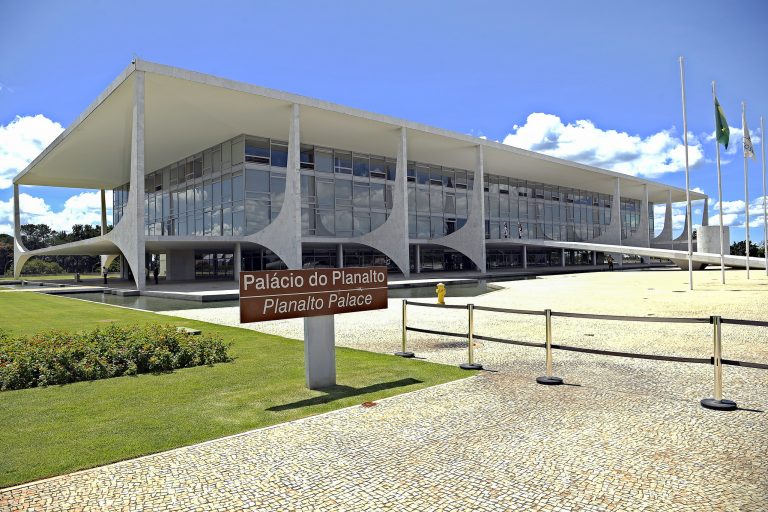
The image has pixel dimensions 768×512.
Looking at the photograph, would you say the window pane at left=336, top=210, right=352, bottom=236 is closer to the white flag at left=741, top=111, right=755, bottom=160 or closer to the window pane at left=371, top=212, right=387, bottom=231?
the window pane at left=371, top=212, right=387, bottom=231

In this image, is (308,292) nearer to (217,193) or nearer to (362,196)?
(217,193)

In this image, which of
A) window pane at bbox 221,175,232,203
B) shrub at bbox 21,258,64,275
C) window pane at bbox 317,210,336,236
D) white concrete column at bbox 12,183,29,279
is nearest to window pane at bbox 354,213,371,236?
window pane at bbox 317,210,336,236

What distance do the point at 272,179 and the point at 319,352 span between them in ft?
117

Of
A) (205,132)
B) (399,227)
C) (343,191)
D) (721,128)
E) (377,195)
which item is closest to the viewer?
(721,128)

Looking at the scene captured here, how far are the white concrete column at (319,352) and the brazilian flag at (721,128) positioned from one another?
28967mm

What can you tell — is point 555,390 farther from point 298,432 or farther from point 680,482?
point 298,432

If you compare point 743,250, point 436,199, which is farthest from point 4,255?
point 743,250

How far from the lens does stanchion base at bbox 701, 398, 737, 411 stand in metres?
6.16

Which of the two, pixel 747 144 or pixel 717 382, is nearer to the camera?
pixel 717 382

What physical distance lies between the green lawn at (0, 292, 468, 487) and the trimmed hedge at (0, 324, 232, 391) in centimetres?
38

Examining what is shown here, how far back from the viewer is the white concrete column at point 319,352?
24.7 feet

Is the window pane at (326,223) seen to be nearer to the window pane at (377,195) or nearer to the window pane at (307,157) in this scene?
the window pane at (307,157)

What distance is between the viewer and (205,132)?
130ft

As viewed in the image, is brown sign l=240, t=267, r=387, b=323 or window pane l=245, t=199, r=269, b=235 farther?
window pane l=245, t=199, r=269, b=235
